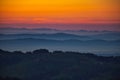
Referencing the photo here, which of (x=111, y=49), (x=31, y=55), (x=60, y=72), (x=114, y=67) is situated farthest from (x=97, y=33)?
(x=31, y=55)

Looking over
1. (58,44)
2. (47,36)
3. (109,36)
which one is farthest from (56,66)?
(109,36)

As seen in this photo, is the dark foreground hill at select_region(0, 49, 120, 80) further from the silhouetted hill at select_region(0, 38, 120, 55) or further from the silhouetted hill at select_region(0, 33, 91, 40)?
the silhouetted hill at select_region(0, 33, 91, 40)

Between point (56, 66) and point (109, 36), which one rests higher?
point (109, 36)

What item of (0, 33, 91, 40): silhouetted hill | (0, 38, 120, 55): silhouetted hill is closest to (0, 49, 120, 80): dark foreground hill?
(0, 38, 120, 55): silhouetted hill

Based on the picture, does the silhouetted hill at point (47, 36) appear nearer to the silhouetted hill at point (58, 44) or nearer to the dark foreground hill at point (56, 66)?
the silhouetted hill at point (58, 44)

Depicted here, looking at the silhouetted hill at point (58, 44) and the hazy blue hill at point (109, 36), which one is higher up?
the hazy blue hill at point (109, 36)

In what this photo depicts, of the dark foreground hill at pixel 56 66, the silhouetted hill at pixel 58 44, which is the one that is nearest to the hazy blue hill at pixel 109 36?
the silhouetted hill at pixel 58 44

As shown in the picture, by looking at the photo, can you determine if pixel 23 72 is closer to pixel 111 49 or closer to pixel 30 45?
pixel 30 45

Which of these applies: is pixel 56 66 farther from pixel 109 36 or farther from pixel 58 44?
pixel 109 36
